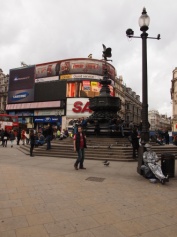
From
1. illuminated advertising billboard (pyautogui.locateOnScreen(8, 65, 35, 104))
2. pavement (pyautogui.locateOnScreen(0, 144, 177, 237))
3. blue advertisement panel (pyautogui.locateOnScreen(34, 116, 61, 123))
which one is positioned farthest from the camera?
illuminated advertising billboard (pyautogui.locateOnScreen(8, 65, 35, 104))

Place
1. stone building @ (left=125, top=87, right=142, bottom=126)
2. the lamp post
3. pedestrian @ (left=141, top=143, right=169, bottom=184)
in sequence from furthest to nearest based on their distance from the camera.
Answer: stone building @ (left=125, top=87, right=142, bottom=126), the lamp post, pedestrian @ (left=141, top=143, right=169, bottom=184)

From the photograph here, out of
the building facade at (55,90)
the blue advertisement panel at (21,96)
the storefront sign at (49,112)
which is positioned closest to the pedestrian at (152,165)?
the building facade at (55,90)

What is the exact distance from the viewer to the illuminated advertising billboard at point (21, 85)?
60500 mm

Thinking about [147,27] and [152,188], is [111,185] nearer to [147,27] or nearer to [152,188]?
[152,188]

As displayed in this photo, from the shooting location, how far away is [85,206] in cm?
476

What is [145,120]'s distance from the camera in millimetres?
8180

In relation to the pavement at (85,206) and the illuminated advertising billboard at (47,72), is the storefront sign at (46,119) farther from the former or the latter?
the pavement at (85,206)

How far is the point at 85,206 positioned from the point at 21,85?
200 ft

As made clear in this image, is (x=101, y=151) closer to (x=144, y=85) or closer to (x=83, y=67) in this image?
(x=144, y=85)

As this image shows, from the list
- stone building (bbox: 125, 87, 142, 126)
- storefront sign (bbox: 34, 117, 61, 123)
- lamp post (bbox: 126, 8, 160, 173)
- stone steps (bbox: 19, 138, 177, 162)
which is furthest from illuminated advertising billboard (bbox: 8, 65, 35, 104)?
lamp post (bbox: 126, 8, 160, 173)

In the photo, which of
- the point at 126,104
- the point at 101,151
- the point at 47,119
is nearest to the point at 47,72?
the point at 47,119

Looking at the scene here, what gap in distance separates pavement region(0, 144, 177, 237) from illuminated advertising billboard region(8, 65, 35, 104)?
2174 inches

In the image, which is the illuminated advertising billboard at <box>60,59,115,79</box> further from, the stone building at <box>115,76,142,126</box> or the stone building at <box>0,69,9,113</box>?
the stone building at <box>0,69,9,113</box>

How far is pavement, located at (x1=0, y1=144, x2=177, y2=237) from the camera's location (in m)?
3.61
